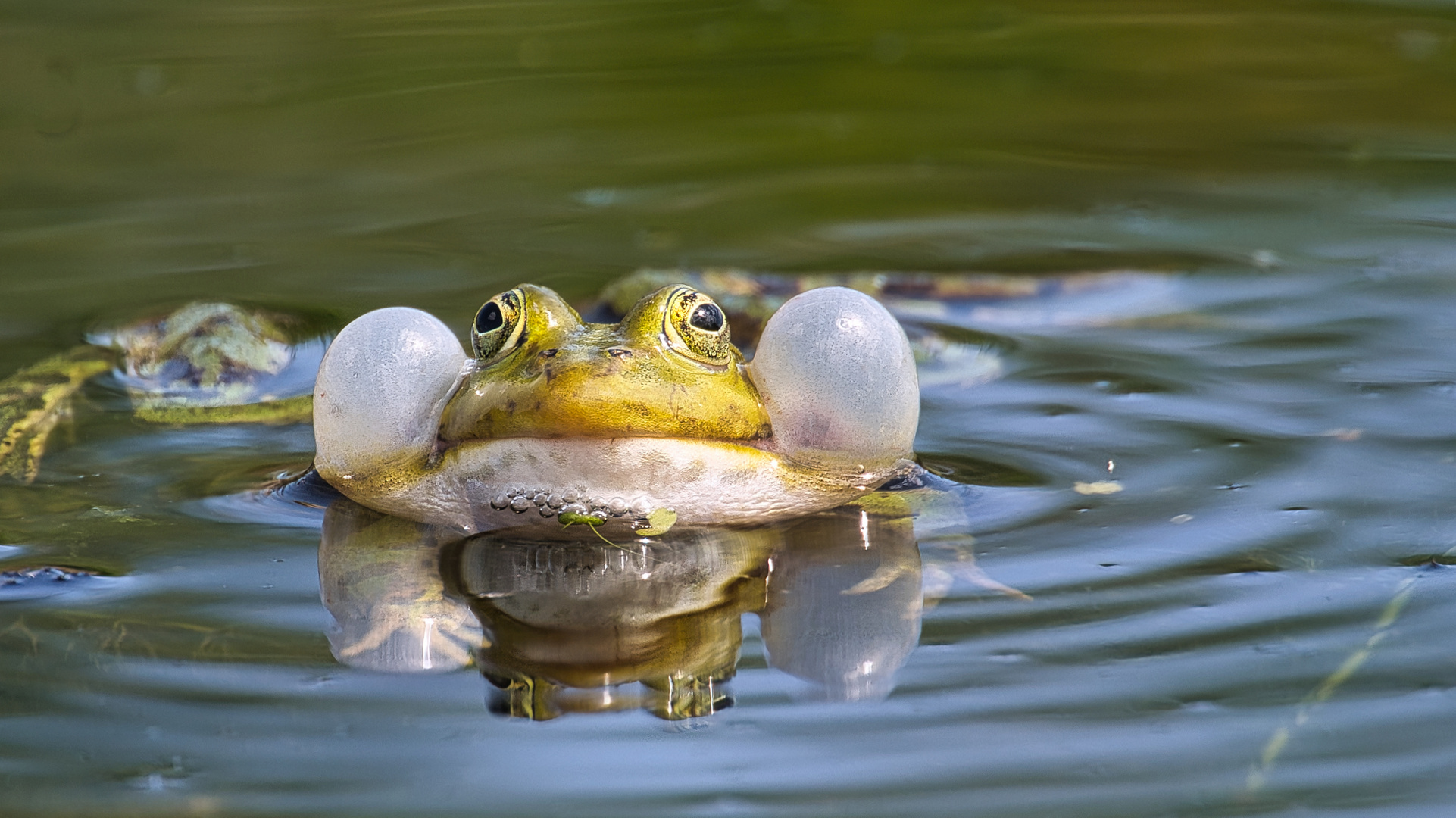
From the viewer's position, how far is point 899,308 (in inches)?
211

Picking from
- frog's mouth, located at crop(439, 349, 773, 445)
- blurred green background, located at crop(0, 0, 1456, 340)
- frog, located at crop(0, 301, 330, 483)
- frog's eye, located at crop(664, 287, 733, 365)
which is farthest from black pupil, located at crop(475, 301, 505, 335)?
blurred green background, located at crop(0, 0, 1456, 340)

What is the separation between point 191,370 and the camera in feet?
15.9

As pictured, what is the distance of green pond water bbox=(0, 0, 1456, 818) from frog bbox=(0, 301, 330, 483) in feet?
0.45

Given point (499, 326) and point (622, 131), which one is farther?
point (622, 131)

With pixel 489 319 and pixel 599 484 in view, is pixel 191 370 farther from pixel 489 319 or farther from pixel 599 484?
pixel 599 484

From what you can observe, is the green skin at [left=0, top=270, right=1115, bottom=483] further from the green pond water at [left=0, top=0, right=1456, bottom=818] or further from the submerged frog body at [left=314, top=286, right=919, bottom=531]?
the green pond water at [left=0, top=0, right=1456, bottom=818]

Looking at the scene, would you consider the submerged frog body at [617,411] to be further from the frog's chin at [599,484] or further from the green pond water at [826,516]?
the green pond water at [826,516]

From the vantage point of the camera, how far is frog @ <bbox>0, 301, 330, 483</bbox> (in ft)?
14.7

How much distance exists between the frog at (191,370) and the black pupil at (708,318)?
1716 millimetres

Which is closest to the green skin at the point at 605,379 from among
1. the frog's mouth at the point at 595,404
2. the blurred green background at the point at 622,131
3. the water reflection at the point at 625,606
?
the frog's mouth at the point at 595,404

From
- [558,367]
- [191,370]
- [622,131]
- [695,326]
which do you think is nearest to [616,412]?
[558,367]

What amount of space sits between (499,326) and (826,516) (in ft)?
2.95

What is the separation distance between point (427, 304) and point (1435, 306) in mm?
3336

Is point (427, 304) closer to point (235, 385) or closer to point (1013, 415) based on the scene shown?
point (235, 385)
